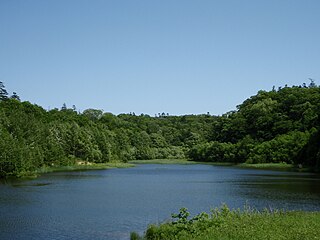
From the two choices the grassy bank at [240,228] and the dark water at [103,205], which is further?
the dark water at [103,205]

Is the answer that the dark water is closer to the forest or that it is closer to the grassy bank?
the grassy bank

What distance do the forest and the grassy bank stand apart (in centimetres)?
4593

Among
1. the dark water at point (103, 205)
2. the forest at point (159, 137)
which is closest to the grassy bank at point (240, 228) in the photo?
the dark water at point (103, 205)

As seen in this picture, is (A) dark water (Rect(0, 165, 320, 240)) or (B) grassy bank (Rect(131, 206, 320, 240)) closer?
(B) grassy bank (Rect(131, 206, 320, 240))

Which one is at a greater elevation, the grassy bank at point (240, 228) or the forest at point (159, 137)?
the forest at point (159, 137)

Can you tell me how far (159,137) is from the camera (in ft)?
630

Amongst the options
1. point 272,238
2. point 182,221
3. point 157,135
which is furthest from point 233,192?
point 157,135

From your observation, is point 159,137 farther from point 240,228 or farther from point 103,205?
point 240,228

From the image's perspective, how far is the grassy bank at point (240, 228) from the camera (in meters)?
18.4

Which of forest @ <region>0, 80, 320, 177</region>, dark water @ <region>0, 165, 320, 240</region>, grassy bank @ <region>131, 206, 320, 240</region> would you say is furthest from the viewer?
forest @ <region>0, 80, 320, 177</region>

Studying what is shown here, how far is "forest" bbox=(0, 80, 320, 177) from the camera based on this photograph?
82713 millimetres

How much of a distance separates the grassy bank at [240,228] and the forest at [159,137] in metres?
45.9

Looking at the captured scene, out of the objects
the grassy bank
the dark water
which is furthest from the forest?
the grassy bank

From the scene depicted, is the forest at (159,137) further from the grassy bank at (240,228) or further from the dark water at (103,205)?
the grassy bank at (240,228)
